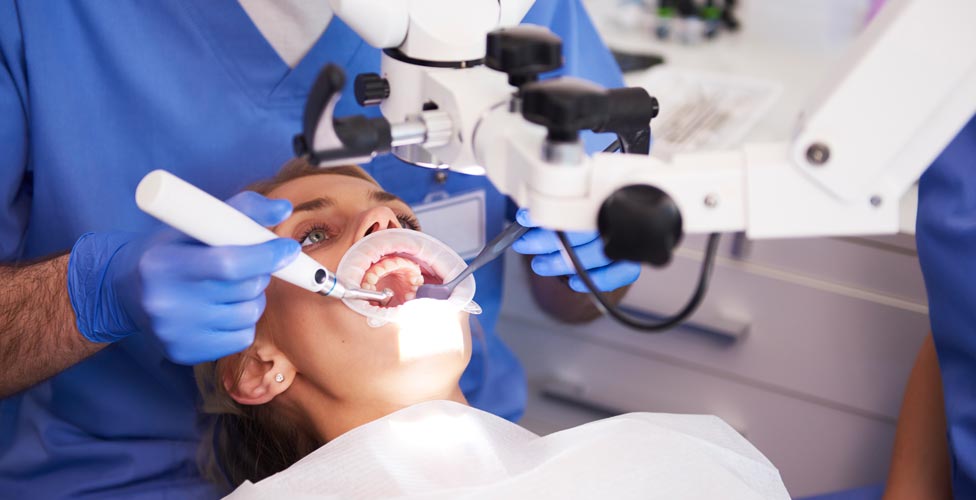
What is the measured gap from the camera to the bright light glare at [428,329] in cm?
108

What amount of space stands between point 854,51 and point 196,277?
0.66 metres

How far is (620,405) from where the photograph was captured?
6.58 ft

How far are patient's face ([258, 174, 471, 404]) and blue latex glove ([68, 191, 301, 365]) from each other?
153mm

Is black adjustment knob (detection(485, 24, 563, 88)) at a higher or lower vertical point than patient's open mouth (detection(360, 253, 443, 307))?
higher

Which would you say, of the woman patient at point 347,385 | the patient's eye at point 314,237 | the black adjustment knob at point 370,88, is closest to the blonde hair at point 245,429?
the woman patient at point 347,385

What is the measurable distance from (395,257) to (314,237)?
131 mm

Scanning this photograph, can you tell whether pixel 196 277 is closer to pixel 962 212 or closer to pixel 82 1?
pixel 82 1

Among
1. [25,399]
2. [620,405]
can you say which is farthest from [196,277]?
[620,405]

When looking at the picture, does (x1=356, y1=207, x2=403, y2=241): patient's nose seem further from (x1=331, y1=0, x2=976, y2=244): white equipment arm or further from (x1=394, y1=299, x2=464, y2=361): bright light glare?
(x1=331, y1=0, x2=976, y2=244): white equipment arm

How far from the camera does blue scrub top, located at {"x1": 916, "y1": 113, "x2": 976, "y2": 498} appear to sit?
1.15 metres

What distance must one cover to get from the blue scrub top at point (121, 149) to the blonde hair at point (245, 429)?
0.12 feet

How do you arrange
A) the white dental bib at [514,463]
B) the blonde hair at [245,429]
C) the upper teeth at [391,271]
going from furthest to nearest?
the blonde hair at [245,429] → the upper teeth at [391,271] → the white dental bib at [514,463]

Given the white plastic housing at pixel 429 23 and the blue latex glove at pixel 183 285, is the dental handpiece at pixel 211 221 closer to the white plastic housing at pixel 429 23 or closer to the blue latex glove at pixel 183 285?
the blue latex glove at pixel 183 285

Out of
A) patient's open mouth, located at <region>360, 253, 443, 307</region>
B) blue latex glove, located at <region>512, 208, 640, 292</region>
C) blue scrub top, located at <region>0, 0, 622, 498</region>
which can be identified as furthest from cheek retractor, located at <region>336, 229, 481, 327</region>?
blue scrub top, located at <region>0, 0, 622, 498</region>
